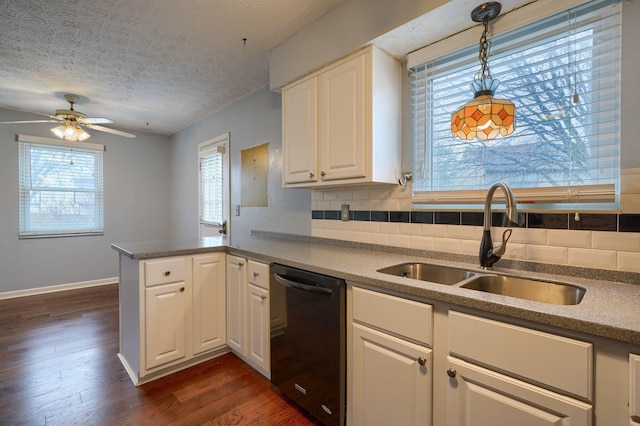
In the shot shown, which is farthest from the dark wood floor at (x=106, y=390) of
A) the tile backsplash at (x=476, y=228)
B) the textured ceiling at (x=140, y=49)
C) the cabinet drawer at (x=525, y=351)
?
the textured ceiling at (x=140, y=49)

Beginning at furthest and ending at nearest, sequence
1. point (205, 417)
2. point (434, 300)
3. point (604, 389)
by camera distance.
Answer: point (205, 417) → point (434, 300) → point (604, 389)

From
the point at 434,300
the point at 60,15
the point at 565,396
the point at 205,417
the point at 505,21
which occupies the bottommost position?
the point at 205,417

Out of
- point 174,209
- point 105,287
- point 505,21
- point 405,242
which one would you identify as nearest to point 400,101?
point 505,21

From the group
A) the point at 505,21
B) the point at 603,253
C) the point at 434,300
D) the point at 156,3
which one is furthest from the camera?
the point at 156,3

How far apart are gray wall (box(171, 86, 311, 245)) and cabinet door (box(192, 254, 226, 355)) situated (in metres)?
0.28

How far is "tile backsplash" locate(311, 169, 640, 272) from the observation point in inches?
48.3

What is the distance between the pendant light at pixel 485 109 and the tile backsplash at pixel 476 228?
1.41ft

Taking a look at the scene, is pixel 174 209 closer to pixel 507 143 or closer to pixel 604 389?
pixel 507 143

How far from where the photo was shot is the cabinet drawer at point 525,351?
2.76 feet

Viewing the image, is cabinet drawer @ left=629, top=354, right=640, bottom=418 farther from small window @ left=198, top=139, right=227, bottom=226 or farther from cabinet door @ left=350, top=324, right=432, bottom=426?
small window @ left=198, top=139, right=227, bottom=226

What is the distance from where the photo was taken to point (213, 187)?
4.00 metres

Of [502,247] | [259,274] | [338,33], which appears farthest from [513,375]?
[338,33]

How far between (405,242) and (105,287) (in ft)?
15.0

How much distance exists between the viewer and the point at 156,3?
1.85 metres
